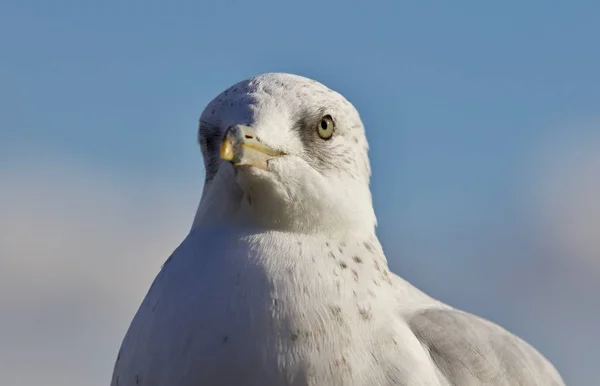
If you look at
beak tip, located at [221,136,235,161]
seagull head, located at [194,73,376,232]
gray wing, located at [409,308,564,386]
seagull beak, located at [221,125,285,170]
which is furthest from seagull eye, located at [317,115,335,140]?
gray wing, located at [409,308,564,386]

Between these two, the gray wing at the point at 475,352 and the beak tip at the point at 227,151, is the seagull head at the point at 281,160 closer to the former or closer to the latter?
the beak tip at the point at 227,151

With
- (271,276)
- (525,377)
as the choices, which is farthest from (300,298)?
(525,377)

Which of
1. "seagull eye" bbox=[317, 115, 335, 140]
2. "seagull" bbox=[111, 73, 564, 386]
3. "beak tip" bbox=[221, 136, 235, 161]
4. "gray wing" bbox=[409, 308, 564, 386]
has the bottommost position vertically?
"gray wing" bbox=[409, 308, 564, 386]

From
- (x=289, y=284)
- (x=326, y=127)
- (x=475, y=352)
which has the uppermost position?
(x=326, y=127)

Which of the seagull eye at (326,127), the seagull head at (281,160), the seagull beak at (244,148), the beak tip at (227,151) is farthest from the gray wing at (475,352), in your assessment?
the beak tip at (227,151)

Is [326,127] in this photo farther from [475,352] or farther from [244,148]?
[475,352]

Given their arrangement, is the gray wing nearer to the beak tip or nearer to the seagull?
the seagull

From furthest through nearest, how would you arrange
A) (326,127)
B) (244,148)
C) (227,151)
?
(326,127) < (244,148) < (227,151)

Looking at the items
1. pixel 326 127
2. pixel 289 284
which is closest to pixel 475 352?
pixel 289 284
